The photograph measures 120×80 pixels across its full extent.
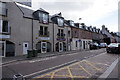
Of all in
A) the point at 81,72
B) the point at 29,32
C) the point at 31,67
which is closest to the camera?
the point at 81,72

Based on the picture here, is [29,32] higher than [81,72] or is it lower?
higher

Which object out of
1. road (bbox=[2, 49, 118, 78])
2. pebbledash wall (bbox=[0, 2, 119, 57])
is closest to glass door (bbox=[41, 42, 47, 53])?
pebbledash wall (bbox=[0, 2, 119, 57])

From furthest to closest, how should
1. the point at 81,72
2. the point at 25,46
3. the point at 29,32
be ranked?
the point at 29,32 < the point at 25,46 < the point at 81,72

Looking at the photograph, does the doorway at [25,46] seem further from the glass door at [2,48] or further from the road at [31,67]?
the road at [31,67]

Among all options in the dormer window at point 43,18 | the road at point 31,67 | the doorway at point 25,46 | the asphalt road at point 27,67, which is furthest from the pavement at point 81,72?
the dormer window at point 43,18

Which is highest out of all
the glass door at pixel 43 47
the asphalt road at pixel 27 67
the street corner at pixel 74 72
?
the glass door at pixel 43 47

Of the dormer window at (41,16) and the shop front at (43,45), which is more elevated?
the dormer window at (41,16)

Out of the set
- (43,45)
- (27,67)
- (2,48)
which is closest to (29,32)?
(43,45)

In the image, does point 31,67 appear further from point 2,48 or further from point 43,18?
point 43,18

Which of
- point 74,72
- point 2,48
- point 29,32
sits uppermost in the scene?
point 29,32

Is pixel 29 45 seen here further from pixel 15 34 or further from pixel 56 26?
pixel 56 26

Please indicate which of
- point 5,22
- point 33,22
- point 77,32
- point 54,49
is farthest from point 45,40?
point 77,32

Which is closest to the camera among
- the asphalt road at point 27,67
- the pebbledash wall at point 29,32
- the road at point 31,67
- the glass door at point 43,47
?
the road at point 31,67

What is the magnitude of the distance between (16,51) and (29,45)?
2.20 meters
